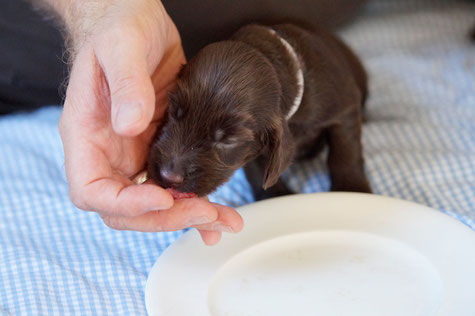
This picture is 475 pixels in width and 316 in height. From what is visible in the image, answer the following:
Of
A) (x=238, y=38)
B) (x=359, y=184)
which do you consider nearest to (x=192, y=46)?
(x=238, y=38)

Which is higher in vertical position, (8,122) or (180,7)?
(180,7)

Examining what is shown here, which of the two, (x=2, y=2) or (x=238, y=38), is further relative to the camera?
(x=2, y=2)

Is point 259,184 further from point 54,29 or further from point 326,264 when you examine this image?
point 54,29

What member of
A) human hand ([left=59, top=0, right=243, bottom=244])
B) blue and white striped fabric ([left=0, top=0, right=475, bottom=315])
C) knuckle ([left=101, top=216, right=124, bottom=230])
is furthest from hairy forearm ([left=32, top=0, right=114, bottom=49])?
knuckle ([left=101, top=216, right=124, bottom=230])

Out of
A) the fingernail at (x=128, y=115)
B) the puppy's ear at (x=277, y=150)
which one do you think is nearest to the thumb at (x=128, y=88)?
the fingernail at (x=128, y=115)

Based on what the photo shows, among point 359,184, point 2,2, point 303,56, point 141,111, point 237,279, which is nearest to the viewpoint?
point 141,111

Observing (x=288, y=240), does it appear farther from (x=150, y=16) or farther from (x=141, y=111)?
(x=150, y=16)

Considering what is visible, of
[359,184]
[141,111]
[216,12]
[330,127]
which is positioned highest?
[141,111]

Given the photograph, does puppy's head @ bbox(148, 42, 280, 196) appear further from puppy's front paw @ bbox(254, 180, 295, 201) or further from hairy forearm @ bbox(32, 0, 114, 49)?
puppy's front paw @ bbox(254, 180, 295, 201)
